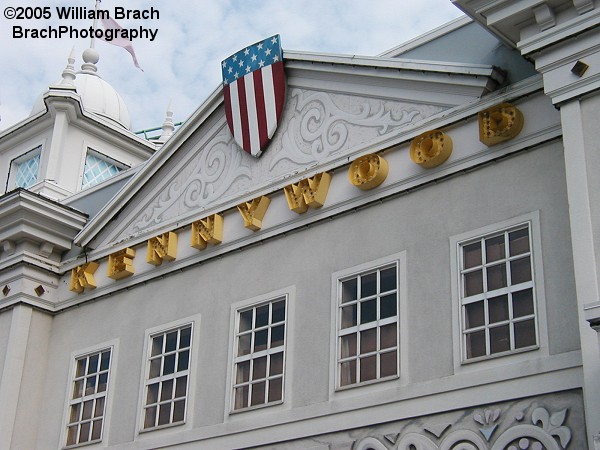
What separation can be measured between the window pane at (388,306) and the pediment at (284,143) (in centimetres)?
238

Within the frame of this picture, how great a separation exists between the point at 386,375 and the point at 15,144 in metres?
13.9

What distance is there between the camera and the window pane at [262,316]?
15162 mm

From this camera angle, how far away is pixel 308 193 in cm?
1508

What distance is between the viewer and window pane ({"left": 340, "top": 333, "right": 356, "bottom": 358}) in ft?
45.2

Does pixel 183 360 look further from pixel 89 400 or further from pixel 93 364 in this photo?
pixel 93 364

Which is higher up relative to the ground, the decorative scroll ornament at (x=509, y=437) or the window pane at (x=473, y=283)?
the window pane at (x=473, y=283)

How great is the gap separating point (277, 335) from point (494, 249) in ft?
11.9

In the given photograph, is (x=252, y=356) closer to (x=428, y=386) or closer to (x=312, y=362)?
(x=312, y=362)

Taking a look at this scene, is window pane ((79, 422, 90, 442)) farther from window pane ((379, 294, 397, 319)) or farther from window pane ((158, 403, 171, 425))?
window pane ((379, 294, 397, 319))

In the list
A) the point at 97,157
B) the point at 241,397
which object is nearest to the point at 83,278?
the point at 241,397

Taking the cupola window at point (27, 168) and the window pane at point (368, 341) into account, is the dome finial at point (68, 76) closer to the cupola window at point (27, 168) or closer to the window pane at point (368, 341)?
the cupola window at point (27, 168)

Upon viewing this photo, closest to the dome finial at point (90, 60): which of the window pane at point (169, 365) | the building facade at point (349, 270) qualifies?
the building facade at point (349, 270)

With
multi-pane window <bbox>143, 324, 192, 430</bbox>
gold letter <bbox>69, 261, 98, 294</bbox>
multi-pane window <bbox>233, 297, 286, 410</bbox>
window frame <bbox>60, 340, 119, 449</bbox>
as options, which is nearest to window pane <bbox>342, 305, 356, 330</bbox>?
multi-pane window <bbox>233, 297, 286, 410</bbox>

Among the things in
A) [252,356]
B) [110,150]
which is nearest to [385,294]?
[252,356]
